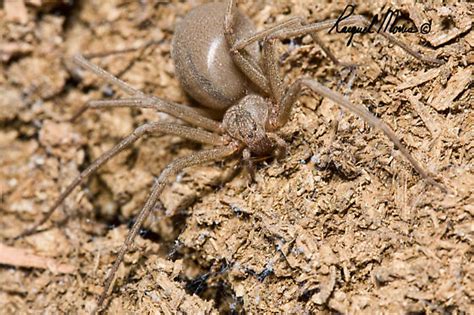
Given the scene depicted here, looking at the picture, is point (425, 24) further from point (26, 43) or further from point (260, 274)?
point (26, 43)

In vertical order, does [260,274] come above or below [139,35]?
below

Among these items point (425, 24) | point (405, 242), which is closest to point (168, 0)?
point (425, 24)

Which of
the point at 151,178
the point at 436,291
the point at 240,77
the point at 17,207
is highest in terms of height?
the point at 240,77

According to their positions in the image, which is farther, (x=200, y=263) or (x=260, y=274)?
(x=200, y=263)

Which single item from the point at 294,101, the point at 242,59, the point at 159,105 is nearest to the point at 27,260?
the point at 159,105

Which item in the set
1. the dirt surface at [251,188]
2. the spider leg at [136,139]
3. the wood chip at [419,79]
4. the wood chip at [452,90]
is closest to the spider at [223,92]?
the spider leg at [136,139]

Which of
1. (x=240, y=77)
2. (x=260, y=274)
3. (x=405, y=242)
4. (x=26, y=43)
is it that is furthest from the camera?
(x=26, y=43)

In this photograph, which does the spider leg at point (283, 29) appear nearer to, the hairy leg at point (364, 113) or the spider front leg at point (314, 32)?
the spider front leg at point (314, 32)
